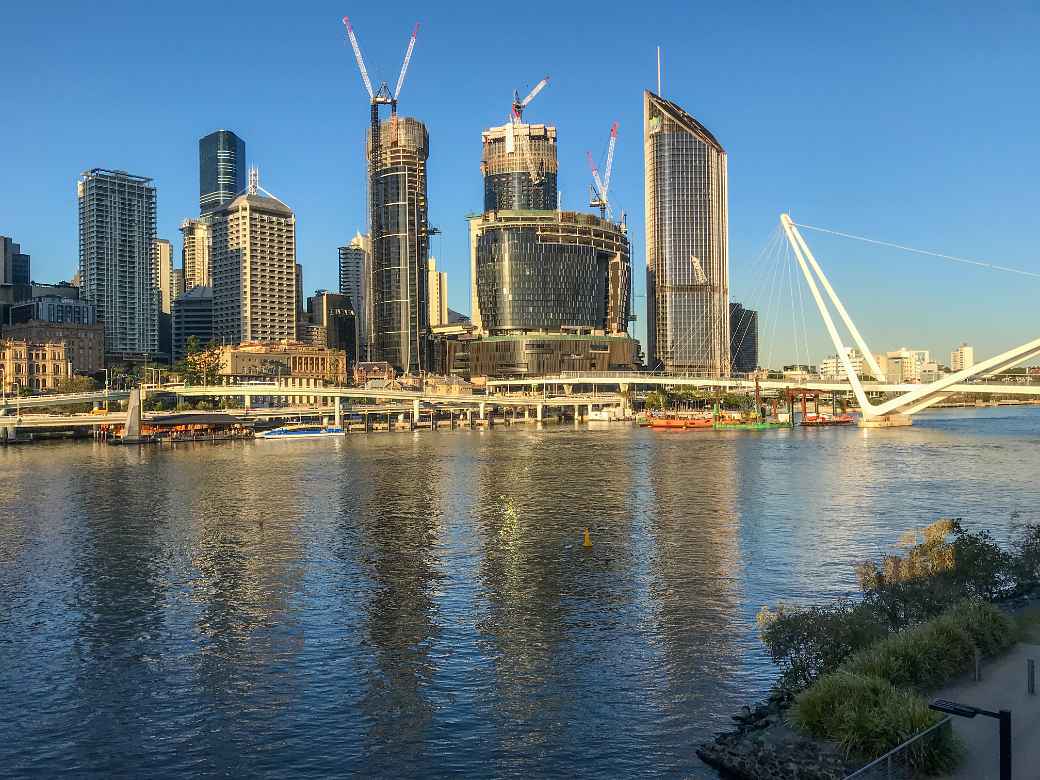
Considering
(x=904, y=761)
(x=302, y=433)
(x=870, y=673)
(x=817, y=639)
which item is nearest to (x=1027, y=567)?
(x=817, y=639)

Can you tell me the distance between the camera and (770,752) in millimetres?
20672

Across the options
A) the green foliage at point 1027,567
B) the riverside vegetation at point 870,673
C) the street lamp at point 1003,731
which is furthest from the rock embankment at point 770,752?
the green foliage at point 1027,567

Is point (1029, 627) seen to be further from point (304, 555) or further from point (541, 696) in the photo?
point (304, 555)

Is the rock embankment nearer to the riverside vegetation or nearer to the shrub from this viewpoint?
the riverside vegetation

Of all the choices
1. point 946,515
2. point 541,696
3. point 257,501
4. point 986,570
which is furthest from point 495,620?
point 257,501

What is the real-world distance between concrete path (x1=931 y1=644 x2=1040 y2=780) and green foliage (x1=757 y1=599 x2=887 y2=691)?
297 cm

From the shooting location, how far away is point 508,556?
48.4 meters

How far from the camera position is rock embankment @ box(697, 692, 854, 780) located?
63.8 feet

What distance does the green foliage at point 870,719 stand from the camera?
60.1 ft

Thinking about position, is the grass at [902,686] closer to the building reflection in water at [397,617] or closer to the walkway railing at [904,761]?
the walkway railing at [904,761]

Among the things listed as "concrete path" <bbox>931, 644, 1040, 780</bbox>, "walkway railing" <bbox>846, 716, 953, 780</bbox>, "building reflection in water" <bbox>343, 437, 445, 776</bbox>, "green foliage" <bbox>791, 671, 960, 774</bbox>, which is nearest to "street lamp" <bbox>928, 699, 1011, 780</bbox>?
"concrete path" <bbox>931, 644, 1040, 780</bbox>

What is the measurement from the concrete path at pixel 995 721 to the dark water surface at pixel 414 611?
6275mm

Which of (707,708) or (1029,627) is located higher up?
(1029,627)

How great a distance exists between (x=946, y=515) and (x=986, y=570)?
30.3 m
